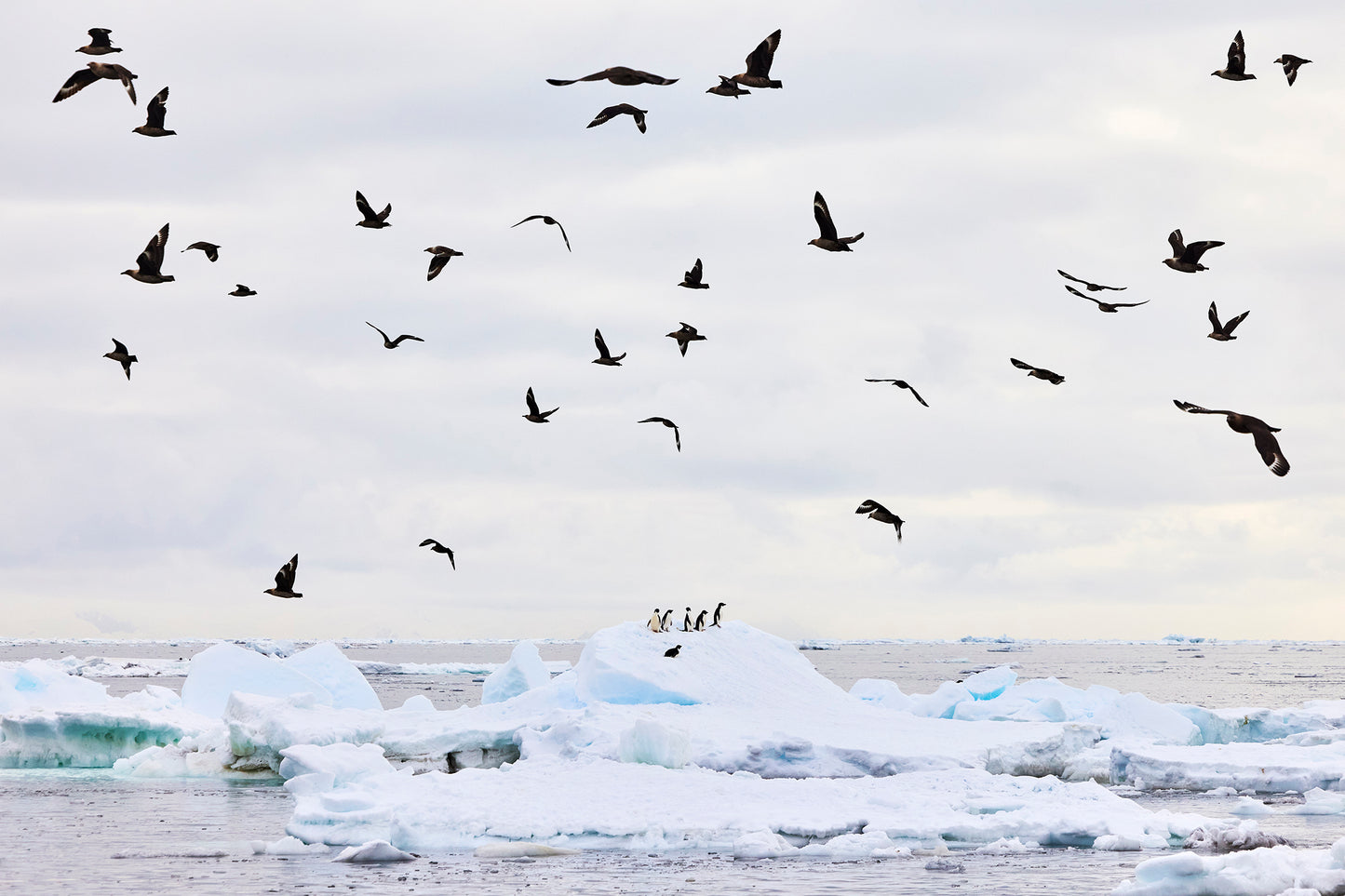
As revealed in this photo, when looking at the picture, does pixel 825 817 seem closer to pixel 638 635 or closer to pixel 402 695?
pixel 638 635

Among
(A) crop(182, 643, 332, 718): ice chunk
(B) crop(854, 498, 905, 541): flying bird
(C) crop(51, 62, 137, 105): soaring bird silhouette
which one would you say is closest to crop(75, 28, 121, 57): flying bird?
(C) crop(51, 62, 137, 105): soaring bird silhouette

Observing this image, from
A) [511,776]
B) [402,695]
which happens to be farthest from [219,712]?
[402,695]

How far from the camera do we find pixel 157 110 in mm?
15703

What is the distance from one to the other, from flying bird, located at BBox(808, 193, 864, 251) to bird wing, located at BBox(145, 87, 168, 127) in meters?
7.32

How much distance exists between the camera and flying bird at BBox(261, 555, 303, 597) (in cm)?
1622

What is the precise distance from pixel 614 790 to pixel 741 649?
31.7 ft

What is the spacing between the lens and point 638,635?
30406 millimetres

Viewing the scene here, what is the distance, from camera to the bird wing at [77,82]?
48.3 feet

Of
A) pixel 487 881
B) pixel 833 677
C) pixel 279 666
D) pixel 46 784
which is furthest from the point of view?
pixel 833 677

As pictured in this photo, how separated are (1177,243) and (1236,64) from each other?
2096 millimetres

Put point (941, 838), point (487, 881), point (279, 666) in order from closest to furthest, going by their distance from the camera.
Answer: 1. point (487, 881)
2. point (941, 838)
3. point (279, 666)

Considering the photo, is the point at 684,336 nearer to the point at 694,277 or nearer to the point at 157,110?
the point at 694,277

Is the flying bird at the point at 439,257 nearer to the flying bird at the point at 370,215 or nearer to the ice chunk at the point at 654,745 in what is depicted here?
the flying bird at the point at 370,215

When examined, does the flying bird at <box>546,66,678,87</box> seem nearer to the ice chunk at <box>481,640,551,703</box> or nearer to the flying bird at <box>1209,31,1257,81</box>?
the flying bird at <box>1209,31,1257,81</box>
